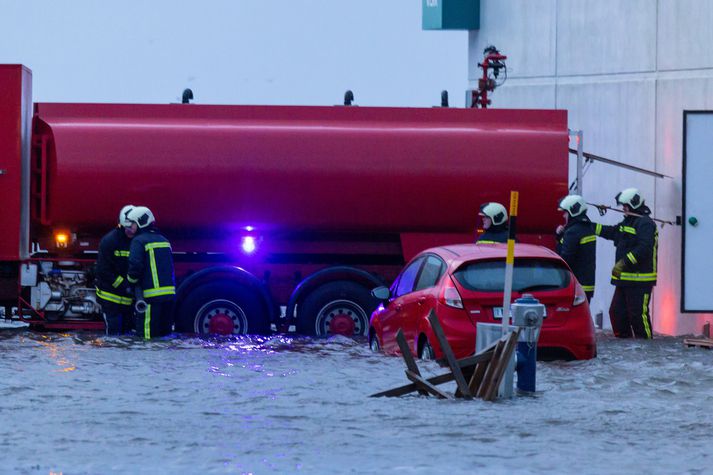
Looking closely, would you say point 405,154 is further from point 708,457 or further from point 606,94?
point 708,457

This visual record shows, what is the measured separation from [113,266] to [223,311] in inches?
61.9

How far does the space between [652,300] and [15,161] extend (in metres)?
9.85

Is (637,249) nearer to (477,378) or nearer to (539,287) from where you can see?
(539,287)

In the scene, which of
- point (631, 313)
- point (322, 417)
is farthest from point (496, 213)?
point (322, 417)

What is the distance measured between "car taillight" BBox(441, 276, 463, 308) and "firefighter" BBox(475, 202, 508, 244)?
13.9 feet

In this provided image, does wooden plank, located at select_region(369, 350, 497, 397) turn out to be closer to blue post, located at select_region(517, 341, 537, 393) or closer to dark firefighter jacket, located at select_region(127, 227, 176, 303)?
blue post, located at select_region(517, 341, 537, 393)

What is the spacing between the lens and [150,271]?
18516 mm

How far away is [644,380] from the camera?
14.7 meters

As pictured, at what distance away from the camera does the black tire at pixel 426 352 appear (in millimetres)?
14766

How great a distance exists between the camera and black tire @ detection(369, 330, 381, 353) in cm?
1714

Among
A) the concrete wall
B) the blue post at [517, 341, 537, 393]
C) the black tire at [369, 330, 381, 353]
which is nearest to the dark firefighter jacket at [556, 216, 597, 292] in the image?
the concrete wall

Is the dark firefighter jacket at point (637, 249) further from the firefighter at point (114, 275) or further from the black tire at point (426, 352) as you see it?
the firefighter at point (114, 275)

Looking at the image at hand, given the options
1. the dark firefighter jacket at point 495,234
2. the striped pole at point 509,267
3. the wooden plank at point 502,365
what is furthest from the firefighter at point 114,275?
the wooden plank at point 502,365

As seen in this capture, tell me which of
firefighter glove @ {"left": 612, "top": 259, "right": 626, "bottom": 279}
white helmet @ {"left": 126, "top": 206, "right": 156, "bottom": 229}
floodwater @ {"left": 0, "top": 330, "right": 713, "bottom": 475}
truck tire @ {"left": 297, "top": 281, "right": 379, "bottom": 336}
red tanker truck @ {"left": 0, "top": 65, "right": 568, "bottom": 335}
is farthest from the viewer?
firefighter glove @ {"left": 612, "top": 259, "right": 626, "bottom": 279}
